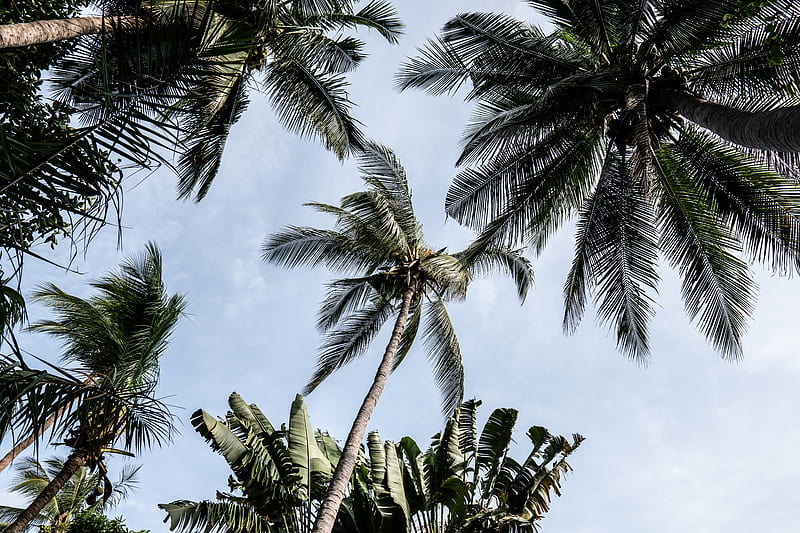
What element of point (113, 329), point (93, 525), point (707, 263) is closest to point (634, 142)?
point (707, 263)

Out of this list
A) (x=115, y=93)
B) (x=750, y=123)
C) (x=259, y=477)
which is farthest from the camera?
(x=259, y=477)

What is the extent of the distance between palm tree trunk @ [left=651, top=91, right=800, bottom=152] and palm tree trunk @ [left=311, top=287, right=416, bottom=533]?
6890 mm

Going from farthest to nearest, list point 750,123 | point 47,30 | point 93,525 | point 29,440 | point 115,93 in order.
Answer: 1. point 93,525
2. point 29,440
3. point 750,123
4. point 47,30
5. point 115,93

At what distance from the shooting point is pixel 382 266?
13.7 meters

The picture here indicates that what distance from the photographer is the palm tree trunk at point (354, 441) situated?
843 centimetres

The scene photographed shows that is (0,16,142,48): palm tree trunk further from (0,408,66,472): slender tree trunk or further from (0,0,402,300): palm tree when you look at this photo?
(0,408,66,472): slender tree trunk

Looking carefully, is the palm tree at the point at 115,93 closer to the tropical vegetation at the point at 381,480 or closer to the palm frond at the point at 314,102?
the palm frond at the point at 314,102

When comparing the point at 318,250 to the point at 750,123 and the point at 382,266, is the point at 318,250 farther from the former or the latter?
the point at 750,123

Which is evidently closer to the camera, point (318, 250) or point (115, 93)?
point (115, 93)

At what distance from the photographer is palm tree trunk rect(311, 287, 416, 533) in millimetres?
8430

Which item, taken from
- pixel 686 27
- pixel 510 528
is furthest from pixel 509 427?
pixel 686 27

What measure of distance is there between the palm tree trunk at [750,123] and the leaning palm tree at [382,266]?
652 cm

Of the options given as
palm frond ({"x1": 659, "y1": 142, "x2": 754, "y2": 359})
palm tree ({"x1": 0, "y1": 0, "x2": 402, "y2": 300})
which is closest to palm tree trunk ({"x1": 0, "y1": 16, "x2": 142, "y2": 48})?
palm tree ({"x1": 0, "y1": 0, "x2": 402, "y2": 300})

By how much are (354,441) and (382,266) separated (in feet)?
16.6
